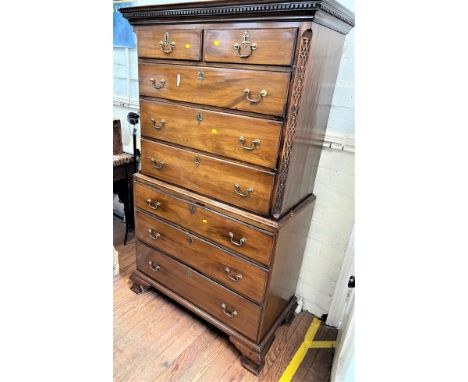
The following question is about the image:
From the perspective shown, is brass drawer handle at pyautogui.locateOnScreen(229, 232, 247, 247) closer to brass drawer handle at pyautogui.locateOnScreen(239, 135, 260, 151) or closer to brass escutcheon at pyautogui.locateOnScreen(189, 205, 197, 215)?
brass escutcheon at pyautogui.locateOnScreen(189, 205, 197, 215)

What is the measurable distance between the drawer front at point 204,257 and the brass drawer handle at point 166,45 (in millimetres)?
890

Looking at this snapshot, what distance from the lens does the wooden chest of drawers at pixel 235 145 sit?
107 centimetres

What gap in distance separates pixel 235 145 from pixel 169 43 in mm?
555

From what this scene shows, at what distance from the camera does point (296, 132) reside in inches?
45.5

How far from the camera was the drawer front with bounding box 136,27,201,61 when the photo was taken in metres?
1.23

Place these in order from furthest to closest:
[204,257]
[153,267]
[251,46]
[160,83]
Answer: [153,267]
[204,257]
[160,83]
[251,46]

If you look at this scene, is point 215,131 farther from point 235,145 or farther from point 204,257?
point 204,257

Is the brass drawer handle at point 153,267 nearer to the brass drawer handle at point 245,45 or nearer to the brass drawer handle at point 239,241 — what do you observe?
the brass drawer handle at point 239,241

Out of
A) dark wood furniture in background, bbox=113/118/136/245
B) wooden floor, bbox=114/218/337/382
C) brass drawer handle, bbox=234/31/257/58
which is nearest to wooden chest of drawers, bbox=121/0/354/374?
brass drawer handle, bbox=234/31/257/58

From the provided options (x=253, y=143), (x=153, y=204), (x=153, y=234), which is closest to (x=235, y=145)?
(x=253, y=143)

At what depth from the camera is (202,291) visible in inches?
63.1

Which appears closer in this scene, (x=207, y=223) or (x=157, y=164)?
(x=207, y=223)

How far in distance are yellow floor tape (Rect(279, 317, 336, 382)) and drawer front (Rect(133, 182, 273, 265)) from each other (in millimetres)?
692
